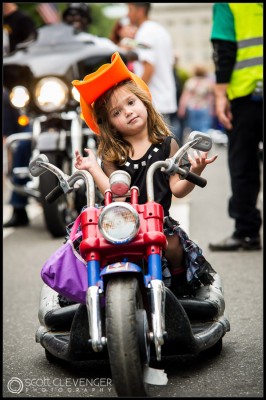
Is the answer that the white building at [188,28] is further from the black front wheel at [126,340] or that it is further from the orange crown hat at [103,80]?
the black front wheel at [126,340]

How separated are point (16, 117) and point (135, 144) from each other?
533 cm

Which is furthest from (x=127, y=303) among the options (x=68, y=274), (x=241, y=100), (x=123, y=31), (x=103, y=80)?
(x=123, y=31)

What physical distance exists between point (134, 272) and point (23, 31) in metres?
6.83

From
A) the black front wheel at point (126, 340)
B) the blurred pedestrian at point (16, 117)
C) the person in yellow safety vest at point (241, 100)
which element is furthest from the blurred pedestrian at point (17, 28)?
the black front wheel at point (126, 340)

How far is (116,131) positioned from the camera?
14.4ft

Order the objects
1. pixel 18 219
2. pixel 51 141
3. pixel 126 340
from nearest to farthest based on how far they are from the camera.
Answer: pixel 126 340, pixel 51 141, pixel 18 219

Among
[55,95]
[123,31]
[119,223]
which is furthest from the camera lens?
[123,31]

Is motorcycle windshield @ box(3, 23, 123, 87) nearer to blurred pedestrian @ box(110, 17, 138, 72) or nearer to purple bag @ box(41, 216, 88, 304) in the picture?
blurred pedestrian @ box(110, 17, 138, 72)

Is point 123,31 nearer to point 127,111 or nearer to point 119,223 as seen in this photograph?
point 127,111

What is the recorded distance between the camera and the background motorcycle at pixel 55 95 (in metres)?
7.94

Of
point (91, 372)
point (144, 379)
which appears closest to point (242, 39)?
point (91, 372)

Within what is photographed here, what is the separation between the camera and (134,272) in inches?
138

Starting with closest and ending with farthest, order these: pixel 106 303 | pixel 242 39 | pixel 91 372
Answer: pixel 106 303, pixel 91 372, pixel 242 39

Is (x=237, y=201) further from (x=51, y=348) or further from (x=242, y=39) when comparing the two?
(x=51, y=348)
